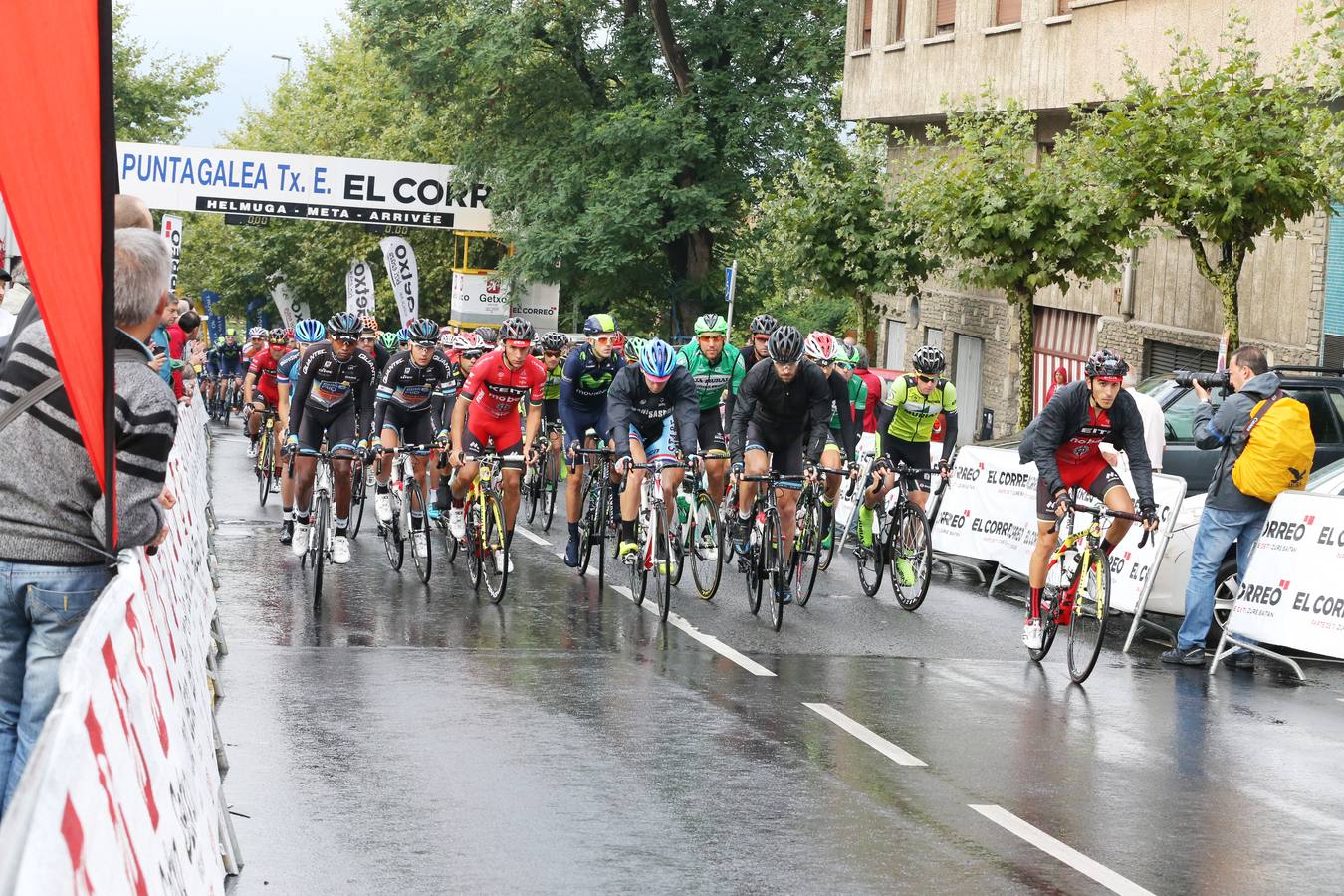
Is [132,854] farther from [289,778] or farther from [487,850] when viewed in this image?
[289,778]

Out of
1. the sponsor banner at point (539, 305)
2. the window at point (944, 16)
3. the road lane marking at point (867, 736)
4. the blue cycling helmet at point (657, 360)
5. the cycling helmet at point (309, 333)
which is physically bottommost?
the road lane marking at point (867, 736)

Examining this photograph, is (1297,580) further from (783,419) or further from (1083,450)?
(783,419)

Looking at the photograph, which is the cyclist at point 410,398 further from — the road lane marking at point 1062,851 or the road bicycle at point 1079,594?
the road lane marking at point 1062,851

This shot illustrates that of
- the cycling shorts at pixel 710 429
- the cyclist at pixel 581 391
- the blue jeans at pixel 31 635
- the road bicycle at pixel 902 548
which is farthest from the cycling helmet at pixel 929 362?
the blue jeans at pixel 31 635

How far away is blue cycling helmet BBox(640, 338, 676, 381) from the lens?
534 inches

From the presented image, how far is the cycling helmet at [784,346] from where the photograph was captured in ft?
43.2

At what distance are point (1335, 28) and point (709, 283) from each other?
27.1m

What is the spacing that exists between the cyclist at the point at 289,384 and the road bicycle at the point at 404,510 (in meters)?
1.09

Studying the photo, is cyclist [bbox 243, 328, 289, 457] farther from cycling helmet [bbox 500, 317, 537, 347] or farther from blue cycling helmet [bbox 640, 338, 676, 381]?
blue cycling helmet [bbox 640, 338, 676, 381]

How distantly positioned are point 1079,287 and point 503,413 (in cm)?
1845

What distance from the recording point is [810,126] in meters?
39.7

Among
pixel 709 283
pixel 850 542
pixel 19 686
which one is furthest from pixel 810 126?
pixel 19 686

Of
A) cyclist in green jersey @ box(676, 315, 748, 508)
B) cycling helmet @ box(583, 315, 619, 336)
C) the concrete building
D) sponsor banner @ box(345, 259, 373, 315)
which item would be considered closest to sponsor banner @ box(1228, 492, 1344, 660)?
cyclist in green jersey @ box(676, 315, 748, 508)

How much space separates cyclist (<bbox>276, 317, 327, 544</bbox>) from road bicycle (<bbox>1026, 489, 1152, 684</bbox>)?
265 inches
